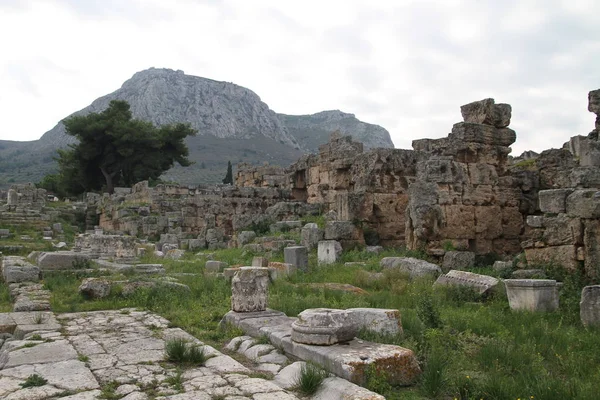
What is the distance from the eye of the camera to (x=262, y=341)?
20.2ft

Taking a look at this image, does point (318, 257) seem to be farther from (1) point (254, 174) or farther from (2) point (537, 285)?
(1) point (254, 174)

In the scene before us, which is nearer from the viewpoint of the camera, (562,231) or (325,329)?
(325,329)

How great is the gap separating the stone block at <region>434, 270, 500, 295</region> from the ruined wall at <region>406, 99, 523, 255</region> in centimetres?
276

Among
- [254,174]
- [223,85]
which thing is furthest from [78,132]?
[223,85]

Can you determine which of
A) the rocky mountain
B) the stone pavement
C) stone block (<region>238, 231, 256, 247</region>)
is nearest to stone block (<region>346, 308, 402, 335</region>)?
the stone pavement

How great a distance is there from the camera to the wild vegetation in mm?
4426

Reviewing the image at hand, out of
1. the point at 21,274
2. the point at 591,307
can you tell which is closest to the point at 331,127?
the point at 21,274

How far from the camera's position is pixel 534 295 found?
24.1 feet

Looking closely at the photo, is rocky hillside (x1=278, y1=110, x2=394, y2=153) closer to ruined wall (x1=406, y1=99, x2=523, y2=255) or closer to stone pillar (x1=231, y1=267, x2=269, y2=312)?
ruined wall (x1=406, y1=99, x2=523, y2=255)

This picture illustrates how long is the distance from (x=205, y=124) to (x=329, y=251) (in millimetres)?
123881

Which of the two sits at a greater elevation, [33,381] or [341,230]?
[341,230]

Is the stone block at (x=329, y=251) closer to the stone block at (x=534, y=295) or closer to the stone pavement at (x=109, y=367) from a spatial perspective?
the stone block at (x=534, y=295)

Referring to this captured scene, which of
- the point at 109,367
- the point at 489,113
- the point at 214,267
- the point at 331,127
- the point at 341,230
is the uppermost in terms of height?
the point at 331,127

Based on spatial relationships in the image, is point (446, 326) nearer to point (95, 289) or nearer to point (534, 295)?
point (534, 295)
